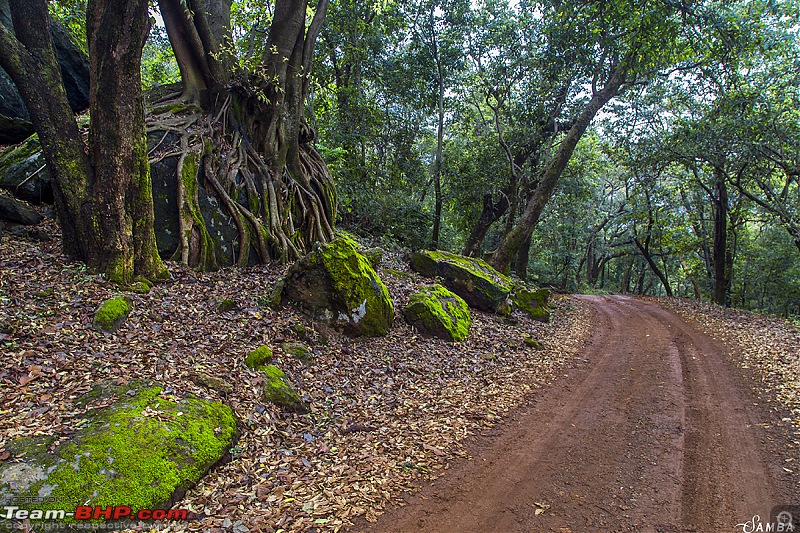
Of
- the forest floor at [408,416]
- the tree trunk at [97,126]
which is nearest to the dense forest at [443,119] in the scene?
the tree trunk at [97,126]

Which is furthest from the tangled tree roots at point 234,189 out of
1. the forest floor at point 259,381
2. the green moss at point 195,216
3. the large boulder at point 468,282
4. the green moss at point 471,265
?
the green moss at point 471,265

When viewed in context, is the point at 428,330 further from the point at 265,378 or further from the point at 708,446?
the point at 708,446

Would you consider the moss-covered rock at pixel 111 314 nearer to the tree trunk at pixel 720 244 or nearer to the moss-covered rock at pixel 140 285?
the moss-covered rock at pixel 140 285

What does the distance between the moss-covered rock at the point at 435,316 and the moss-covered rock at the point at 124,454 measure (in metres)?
4.53

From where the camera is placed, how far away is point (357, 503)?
12.5 ft

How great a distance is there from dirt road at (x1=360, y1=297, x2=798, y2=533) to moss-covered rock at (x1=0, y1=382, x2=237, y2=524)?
1834mm

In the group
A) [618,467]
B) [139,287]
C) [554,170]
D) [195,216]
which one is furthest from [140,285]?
[554,170]

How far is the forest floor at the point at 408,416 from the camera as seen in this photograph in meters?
3.71

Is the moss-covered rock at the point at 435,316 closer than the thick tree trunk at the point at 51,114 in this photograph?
No

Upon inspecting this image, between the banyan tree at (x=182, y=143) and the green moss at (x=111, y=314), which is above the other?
the banyan tree at (x=182, y=143)
